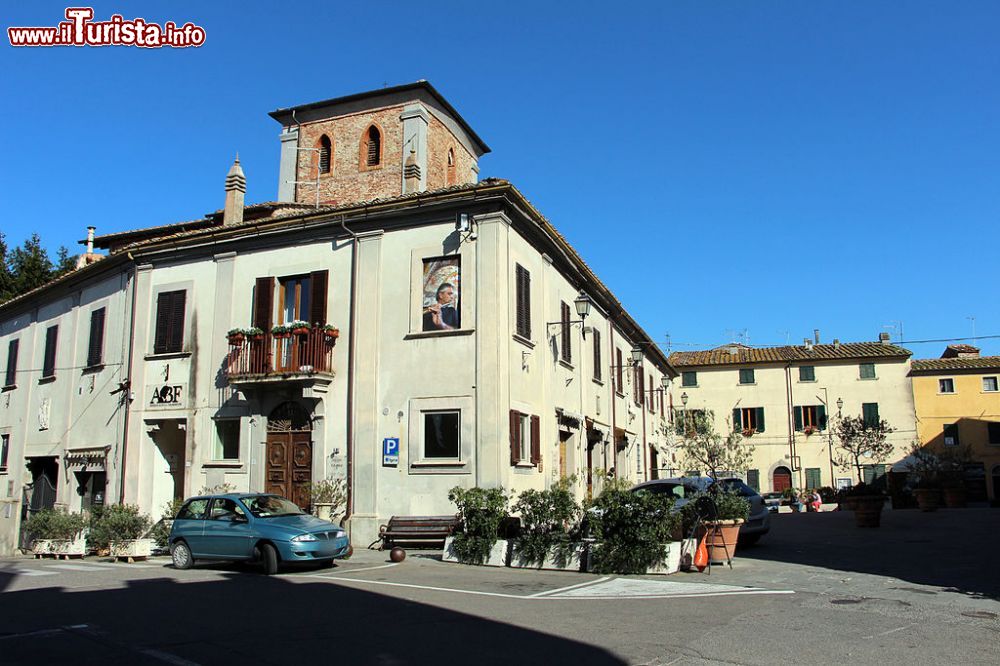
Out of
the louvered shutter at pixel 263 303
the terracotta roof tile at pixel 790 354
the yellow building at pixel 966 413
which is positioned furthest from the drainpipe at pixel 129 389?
the yellow building at pixel 966 413

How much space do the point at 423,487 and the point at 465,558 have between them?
2.67m

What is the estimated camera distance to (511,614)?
9172mm

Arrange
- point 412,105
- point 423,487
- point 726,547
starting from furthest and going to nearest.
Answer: point 412,105, point 423,487, point 726,547

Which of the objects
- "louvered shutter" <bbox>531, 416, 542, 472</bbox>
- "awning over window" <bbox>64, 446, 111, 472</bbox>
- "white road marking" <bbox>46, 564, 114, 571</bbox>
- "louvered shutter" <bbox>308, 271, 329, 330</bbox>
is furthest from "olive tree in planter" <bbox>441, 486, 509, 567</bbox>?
"awning over window" <bbox>64, 446, 111, 472</bbox>

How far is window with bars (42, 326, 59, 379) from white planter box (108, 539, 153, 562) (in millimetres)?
10463

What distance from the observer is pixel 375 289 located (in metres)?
18.5

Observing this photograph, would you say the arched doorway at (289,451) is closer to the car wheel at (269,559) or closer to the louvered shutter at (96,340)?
the car wheel at (269,559)

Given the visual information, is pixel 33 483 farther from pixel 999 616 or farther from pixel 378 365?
pixel 999 616

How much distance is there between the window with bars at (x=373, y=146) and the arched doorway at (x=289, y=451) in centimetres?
1294

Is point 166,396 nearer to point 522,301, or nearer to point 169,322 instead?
point 169,322

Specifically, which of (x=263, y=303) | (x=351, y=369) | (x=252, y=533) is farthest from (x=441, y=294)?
(x=252, y=533)

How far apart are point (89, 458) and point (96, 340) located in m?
3.39

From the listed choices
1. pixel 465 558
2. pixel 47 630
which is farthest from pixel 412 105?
pixel 47 630

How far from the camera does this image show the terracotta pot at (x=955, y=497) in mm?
32719
